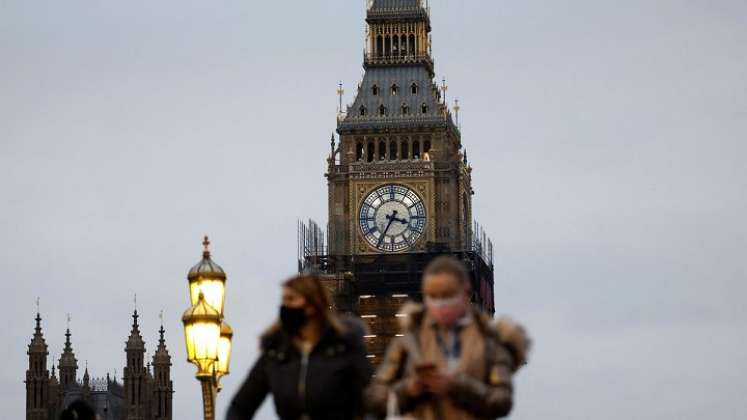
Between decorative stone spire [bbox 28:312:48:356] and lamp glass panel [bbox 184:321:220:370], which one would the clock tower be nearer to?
decorative stone spire [bbox 28:312:48:356]

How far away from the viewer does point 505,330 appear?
1384 centimetres

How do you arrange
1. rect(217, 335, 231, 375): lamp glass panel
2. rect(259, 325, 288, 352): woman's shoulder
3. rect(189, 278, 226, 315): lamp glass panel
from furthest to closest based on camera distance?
rect(217, 335, 231, 375): lamp glass panel
rect(189, 278, 226, 315): lamp glass panel
rect(259, 325, 288, 352): woman's shoulder

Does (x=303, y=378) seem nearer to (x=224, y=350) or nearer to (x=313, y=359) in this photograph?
(x=313, y=359)

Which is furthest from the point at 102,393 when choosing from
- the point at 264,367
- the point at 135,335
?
the point at 264,367

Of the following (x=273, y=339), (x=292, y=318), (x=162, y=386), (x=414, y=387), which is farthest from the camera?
(x=162, y=386)

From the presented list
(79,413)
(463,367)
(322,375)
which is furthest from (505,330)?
(79,413)

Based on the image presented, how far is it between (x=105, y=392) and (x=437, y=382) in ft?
413

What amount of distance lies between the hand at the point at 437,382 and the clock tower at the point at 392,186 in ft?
378

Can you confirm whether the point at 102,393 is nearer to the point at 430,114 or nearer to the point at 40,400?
the point at 40,400

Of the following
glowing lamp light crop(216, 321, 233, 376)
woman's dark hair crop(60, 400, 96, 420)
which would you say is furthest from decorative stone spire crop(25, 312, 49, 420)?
woman's dark hair crop(60, 400, 96, 420)

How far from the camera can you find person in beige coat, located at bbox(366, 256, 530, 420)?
13.5 m

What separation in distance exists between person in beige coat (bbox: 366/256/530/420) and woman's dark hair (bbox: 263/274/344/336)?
457 mm

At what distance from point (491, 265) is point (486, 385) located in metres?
135

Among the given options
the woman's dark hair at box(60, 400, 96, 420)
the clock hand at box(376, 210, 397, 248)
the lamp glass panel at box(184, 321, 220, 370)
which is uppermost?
the clock hand at box(376, 210, 397, 248)
